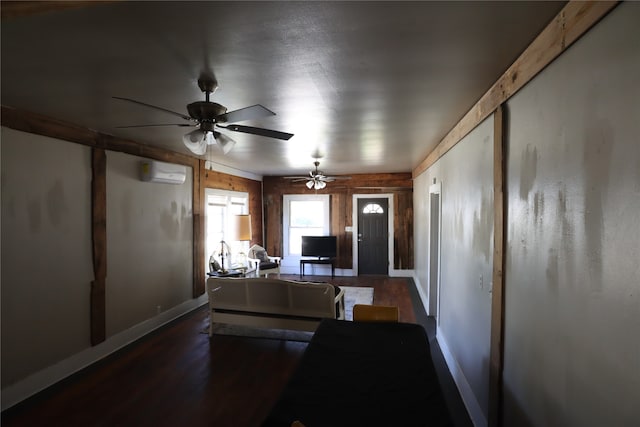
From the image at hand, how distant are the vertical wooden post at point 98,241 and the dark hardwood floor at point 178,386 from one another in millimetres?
427

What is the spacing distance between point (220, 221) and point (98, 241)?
2.89 m

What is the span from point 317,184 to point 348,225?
2041 millimetres

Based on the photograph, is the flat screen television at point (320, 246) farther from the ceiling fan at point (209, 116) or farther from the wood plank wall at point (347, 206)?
the ceiling fan at point (209, 116)

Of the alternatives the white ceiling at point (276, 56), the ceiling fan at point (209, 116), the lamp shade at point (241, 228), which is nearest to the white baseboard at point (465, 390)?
the white ceiling at point (276, 56)

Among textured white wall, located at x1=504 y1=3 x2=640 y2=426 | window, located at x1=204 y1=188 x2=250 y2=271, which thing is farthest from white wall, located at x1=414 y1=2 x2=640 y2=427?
window, located at x1=204 y1=188 x2=250 y2=271

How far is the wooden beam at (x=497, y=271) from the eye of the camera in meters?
2.06

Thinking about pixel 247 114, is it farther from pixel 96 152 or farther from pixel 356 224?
pixel 356 224

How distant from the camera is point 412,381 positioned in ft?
5.78

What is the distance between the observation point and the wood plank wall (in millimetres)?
7973

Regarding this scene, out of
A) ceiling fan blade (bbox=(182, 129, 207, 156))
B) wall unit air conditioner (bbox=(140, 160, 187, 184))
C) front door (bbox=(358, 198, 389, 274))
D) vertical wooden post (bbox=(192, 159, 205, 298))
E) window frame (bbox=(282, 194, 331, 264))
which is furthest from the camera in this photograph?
window frame (bbox=(282, 194, 331, 264))

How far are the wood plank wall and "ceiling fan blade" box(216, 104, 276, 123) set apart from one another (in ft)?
19.6

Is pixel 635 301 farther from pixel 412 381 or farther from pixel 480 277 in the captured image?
pixel 480 277

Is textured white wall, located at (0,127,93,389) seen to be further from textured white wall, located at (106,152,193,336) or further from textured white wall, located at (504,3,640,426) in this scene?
textured white wall, located at (504,3,640,426)

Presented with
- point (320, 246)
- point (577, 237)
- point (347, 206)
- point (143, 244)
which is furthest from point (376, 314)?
point (347, 206)
